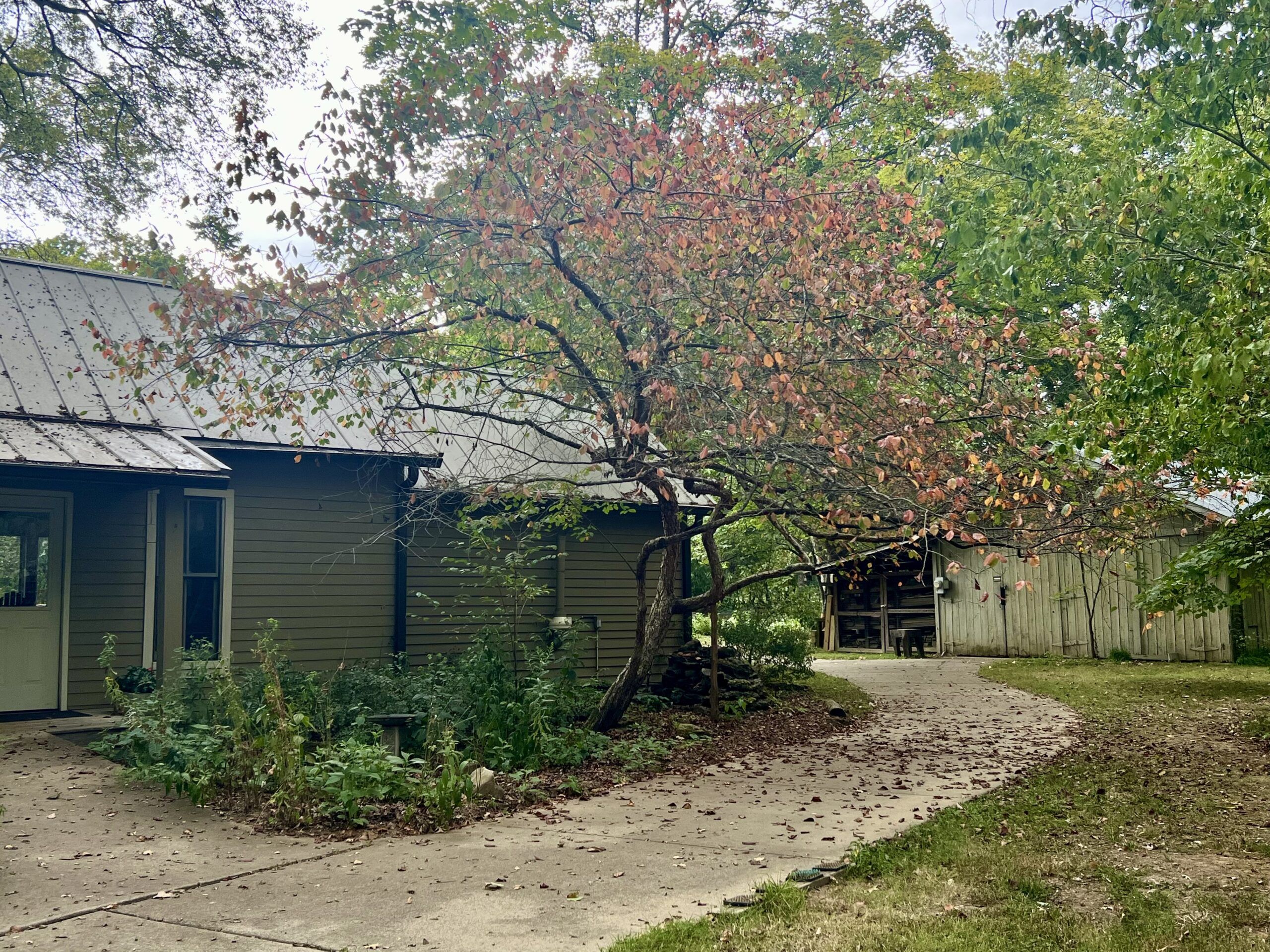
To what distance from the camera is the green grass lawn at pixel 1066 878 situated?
4.55 meters

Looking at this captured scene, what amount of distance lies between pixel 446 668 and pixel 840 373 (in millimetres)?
4562

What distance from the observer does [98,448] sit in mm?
9391

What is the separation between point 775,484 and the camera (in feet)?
31.1

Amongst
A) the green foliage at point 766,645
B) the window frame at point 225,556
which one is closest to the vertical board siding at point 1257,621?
the green foliage at point 766,645

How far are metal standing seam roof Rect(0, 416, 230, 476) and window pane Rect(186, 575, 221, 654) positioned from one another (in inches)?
61.4

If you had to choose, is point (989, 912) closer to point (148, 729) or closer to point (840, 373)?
point (840, 373)

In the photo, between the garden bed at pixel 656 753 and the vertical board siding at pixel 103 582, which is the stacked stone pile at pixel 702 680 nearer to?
the garden bed at pixel 656 753

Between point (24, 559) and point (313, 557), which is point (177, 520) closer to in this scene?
point (24, 559)

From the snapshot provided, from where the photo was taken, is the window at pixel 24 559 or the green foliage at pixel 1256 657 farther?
the green foliage at pixel 1256 657

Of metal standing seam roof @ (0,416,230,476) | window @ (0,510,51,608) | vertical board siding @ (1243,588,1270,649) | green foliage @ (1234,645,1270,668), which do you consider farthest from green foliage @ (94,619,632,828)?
vertical board siding @ (1243,588,1270,649)

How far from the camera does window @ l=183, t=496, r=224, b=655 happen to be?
1098 cm

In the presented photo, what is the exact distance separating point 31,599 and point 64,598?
291mm

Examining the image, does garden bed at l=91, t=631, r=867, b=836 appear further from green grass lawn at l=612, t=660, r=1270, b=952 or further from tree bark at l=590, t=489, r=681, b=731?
green grass lawn at l=612, t=660, r=1270, b=952

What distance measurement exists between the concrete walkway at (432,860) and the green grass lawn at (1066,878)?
1.35ft
